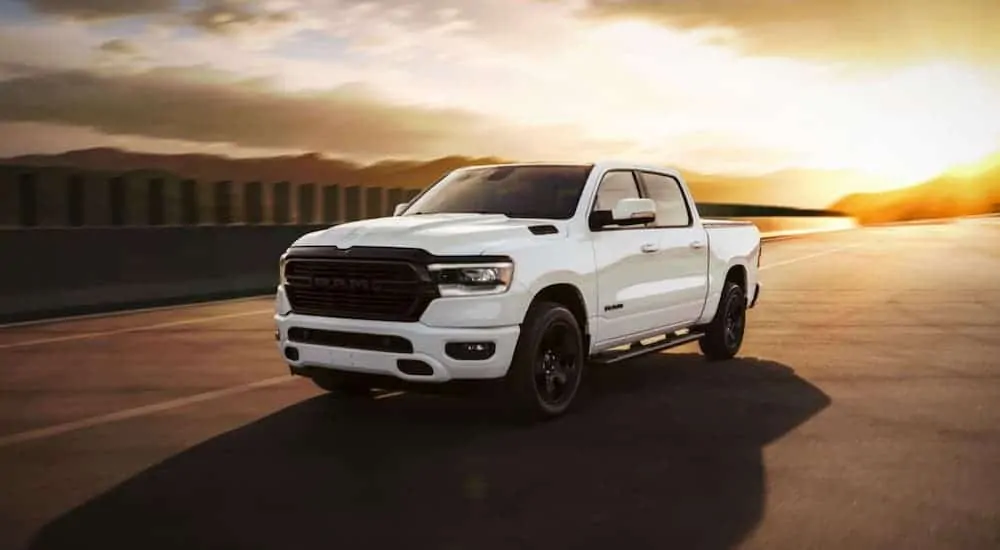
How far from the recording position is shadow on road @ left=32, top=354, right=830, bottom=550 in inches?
208

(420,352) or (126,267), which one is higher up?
(420,352)

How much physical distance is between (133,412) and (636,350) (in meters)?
3.72

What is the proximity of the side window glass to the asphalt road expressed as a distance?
1490 millimetres

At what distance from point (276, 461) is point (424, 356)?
3.76 ft

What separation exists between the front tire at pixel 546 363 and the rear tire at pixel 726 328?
293cm

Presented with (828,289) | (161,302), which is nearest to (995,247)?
(828,289)

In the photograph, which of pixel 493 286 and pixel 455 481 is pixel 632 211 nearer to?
pixel 493 286

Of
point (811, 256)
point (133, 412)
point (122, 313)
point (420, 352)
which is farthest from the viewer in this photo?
point (811, 256)

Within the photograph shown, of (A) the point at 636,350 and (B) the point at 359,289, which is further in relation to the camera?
(A) the point at 636,350

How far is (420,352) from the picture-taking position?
734 centimetres

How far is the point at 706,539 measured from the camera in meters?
5.24

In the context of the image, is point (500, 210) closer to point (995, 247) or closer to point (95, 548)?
point (95, 548)

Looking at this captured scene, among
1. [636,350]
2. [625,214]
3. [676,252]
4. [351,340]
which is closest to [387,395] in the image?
[351,340]

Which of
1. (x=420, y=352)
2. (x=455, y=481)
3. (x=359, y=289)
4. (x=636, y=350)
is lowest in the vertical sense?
(x=455, y=481)
